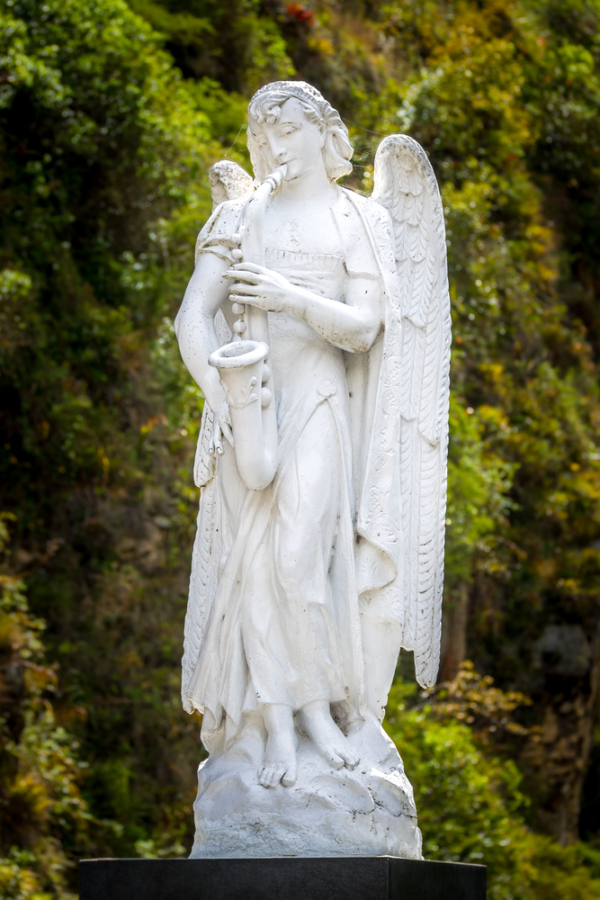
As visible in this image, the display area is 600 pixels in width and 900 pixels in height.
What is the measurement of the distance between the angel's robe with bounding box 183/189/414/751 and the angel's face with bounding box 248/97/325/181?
21 cm

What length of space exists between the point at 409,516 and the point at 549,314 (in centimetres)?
1078

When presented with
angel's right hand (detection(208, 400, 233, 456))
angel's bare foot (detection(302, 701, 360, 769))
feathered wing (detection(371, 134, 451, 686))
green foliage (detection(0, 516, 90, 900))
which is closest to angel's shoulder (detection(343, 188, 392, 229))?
feathered wing (detection(371, 134, 451, 686))

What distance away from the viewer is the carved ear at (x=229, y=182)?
5633mm

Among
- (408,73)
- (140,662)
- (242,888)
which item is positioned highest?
(408,73)

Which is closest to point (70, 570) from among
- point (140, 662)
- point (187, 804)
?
point (140, 662)

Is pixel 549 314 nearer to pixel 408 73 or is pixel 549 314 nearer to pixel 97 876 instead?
pixel 408 73

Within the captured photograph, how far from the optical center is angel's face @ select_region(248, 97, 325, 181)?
17.4 feet

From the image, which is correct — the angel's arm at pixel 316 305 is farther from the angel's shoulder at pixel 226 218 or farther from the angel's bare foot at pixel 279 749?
the angel's bare foot at pixel 279 749

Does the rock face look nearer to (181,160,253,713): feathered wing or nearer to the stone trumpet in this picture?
(181,160,253,713): feathered wing

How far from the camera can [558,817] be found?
1448 centimetres

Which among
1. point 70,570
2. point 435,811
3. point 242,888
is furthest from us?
point 70,570

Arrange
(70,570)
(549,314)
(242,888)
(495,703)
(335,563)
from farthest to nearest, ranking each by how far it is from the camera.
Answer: (549,314)
(495,703)
(70,570)
(335,563)
(242,888)

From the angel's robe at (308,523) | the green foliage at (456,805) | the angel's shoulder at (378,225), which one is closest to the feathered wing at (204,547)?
the angel's robe at (308,523)

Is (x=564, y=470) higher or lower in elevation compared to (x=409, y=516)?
higher
